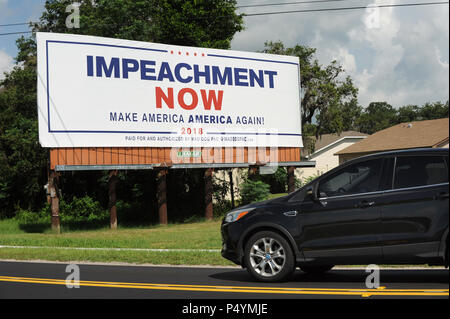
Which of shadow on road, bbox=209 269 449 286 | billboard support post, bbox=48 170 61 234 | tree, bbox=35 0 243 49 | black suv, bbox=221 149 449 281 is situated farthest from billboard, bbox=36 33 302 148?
black suv, bbox=221 149 449 281

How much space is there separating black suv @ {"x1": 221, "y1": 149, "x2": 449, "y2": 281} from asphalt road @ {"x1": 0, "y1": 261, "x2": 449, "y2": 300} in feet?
1.34

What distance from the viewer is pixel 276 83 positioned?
108 ft

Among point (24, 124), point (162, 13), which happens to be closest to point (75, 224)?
point (24, 124)

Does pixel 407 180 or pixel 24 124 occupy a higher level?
pixel 24 124

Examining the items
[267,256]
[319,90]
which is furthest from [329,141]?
[267,256]

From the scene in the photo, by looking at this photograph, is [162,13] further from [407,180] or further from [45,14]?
[407,180]

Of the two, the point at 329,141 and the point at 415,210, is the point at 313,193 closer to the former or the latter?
the point at 415,210

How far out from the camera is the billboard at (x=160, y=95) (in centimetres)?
2738

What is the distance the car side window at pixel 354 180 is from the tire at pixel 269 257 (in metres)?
1.01

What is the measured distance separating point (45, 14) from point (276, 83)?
21173 mm

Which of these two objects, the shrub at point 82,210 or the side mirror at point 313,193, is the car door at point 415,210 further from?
the shrub at point 82,210

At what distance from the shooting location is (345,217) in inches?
367

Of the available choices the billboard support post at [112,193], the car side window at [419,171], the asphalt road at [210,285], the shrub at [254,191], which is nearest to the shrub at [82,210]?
the billboard support post at [112,193]
